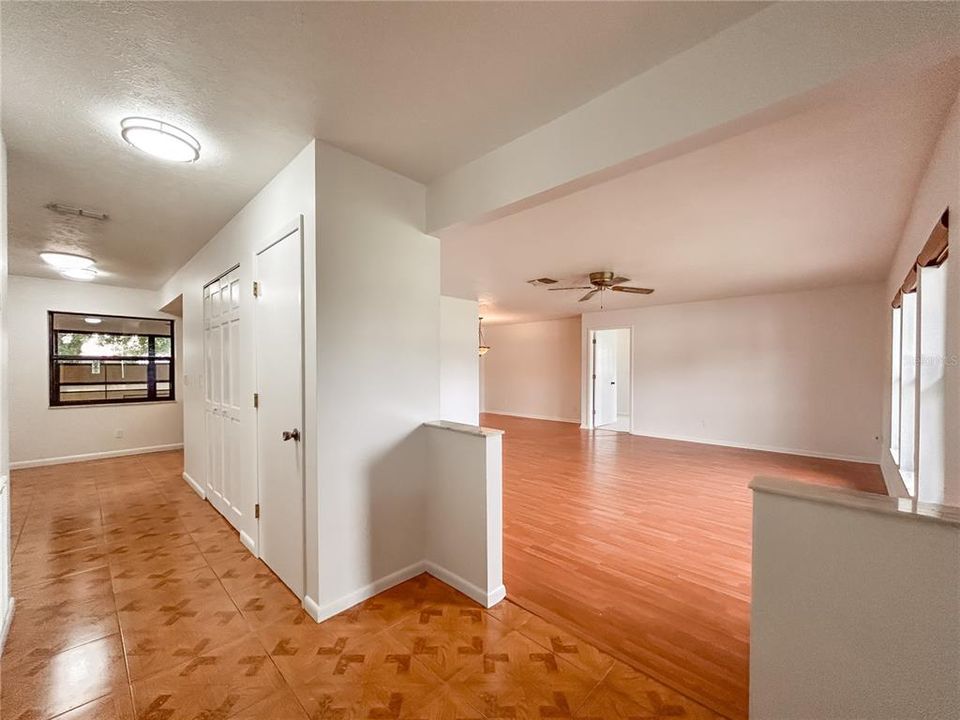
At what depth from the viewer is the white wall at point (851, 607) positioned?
1006 mm

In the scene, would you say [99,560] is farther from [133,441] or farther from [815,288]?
[815,288]

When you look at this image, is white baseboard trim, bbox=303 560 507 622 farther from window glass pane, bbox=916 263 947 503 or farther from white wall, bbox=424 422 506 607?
window glass pane, bbox=916 263 947 503

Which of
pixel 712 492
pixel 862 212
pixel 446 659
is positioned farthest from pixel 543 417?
pixel 446 659

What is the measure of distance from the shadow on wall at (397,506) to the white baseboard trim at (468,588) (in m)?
0.16

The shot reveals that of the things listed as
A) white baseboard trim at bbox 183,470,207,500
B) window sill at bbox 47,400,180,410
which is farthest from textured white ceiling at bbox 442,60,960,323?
window sill at bbox 47,400,180,410

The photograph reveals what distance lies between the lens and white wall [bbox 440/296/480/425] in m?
6.61

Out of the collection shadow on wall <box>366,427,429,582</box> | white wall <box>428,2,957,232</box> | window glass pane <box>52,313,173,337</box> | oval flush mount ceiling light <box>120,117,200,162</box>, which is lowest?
shadow on wall <box>366,427,429,582</box>

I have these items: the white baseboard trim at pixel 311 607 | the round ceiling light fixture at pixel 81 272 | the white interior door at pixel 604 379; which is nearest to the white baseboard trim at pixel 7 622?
the white baseboard trim at pixel 311 607

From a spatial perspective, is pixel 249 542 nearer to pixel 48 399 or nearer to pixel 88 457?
pixel 88 457

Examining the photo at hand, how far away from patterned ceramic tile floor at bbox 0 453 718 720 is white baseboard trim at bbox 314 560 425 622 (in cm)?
4

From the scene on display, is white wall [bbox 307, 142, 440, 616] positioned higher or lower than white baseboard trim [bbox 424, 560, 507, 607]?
higher

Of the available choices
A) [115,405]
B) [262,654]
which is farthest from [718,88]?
[115,405]

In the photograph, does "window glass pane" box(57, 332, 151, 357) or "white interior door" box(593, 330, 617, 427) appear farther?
"white interior door" box(593, 330, 617, 427)

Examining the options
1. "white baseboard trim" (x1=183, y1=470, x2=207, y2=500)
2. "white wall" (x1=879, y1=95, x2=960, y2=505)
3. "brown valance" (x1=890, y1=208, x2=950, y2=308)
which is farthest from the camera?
"white baseboard trim" (x1=183, y1=470, x2=207, y2=500)
